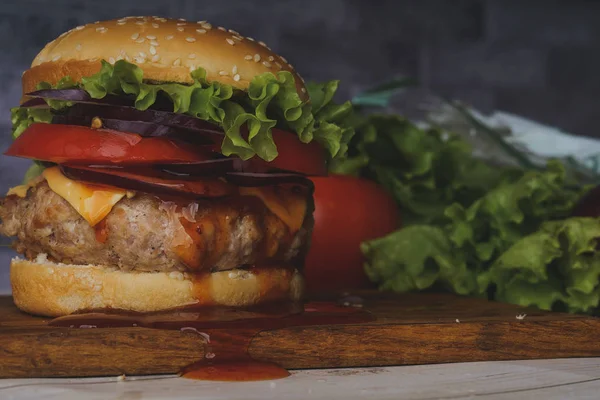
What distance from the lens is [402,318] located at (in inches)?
78.0

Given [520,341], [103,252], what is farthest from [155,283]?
[520,341]

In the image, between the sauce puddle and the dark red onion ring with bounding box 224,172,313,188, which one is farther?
the dark red onion ring with bounding box 224,172,313,188

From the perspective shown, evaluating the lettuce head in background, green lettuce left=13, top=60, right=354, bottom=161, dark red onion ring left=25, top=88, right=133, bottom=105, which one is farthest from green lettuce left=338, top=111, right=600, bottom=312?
dark red onion ring left=25, top=88, right=133, bottom=105

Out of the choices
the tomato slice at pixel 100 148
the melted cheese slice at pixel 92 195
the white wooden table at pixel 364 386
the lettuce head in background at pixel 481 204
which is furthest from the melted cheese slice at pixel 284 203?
the lettuce head in background at pixel 481 204

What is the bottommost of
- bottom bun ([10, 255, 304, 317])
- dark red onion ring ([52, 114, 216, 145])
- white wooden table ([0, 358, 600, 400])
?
white wooden table ([0, 358, 600, 400])

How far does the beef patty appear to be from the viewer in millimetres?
1932

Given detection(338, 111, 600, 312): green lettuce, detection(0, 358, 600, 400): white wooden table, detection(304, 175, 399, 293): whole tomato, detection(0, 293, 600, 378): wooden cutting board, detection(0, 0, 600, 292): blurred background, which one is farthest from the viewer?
detection(0, 0, 600, 292): blurred background

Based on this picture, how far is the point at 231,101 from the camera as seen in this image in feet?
6.50

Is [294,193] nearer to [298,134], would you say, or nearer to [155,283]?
[298,134]

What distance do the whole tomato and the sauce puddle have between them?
0.96 m

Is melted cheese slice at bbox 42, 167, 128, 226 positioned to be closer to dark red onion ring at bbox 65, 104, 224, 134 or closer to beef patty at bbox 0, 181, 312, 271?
beef patty at bbox 0, 181, 312, 271

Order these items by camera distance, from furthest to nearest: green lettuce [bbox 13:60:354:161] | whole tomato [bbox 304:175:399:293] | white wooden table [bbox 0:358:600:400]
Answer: whole tomato [bbox 304:175:399:293]
green lettuce [bbox 13:60:354:161]
white wooden table [bbox 0:358:600:400]

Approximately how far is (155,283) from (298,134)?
52cm

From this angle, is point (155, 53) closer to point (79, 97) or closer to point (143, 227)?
point (79, 97)
